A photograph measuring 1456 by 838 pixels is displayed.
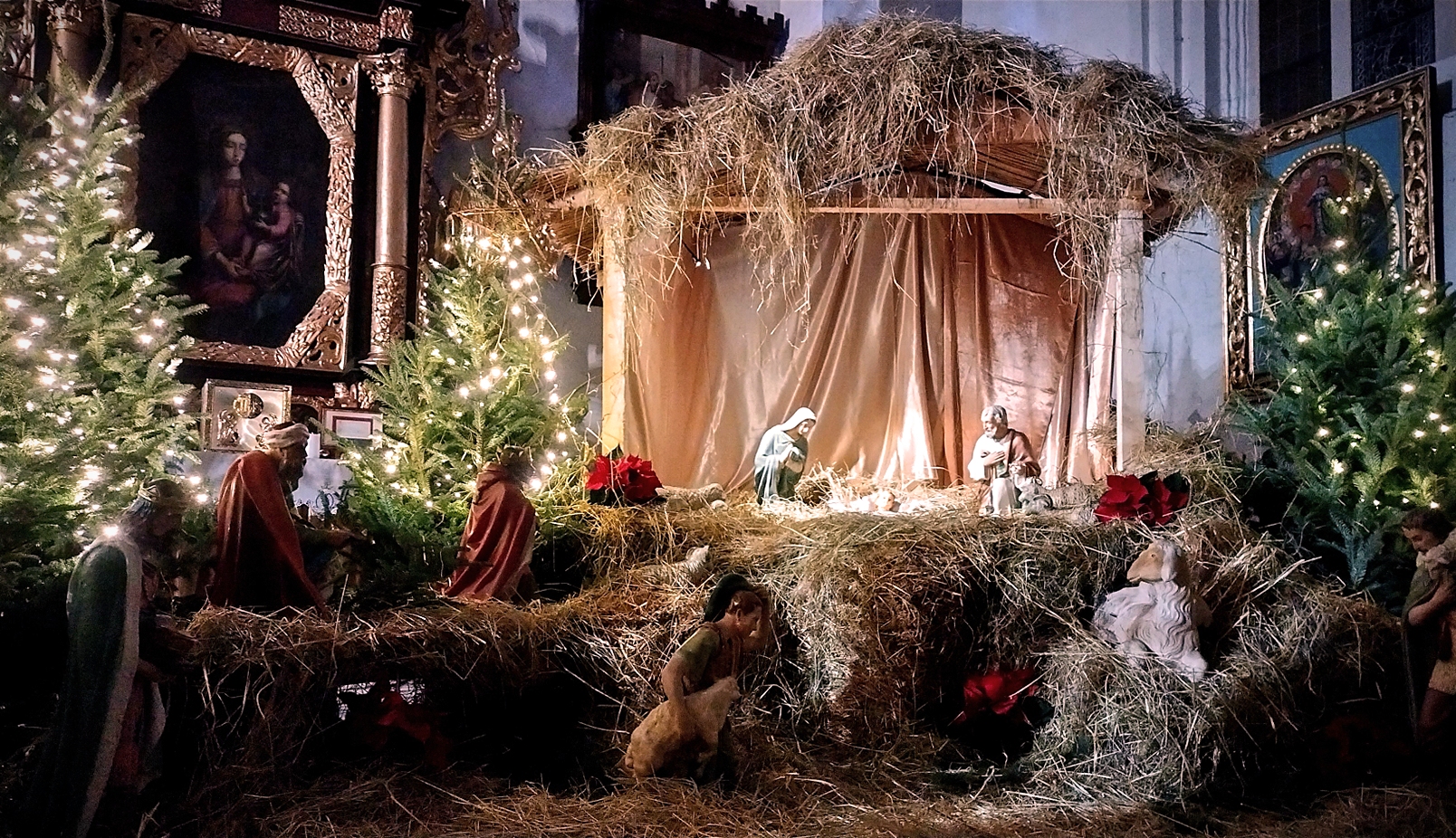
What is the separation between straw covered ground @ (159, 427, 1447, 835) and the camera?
3.71 meters

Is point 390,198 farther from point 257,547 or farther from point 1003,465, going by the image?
point 1003,465

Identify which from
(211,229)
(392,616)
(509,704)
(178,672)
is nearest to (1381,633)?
(509,704)

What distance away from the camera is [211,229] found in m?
6.26

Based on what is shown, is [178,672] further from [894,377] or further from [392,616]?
[894,377]

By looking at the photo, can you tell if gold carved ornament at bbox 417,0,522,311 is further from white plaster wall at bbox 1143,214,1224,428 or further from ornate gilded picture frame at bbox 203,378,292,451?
white plaster wall at bbox 1143,214,1224,428

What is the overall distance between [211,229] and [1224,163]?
568 cm

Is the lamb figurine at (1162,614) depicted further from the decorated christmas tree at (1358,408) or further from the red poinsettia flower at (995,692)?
the decorated christmas tree at (1358,408)

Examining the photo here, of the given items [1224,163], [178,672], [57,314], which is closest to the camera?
[178,672]

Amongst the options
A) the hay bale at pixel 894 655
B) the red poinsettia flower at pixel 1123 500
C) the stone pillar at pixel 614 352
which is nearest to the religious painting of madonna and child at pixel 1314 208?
the red poinsettia flower at pixel 1123 500

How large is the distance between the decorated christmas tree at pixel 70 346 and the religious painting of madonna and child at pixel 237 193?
3.25 ft

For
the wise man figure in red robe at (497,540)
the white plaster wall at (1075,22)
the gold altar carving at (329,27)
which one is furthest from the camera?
the white plaster wall at (1075,22)

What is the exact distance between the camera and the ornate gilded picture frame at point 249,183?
6172mm

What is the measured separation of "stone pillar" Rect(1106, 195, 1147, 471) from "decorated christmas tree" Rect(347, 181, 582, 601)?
3.07m

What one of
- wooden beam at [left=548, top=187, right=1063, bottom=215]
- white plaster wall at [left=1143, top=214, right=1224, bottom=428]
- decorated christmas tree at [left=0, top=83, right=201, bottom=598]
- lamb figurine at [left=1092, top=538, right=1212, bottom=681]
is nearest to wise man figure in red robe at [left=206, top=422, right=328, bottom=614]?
decorated christmas tree at [left=0, top=83, right=201, bottom=598]
